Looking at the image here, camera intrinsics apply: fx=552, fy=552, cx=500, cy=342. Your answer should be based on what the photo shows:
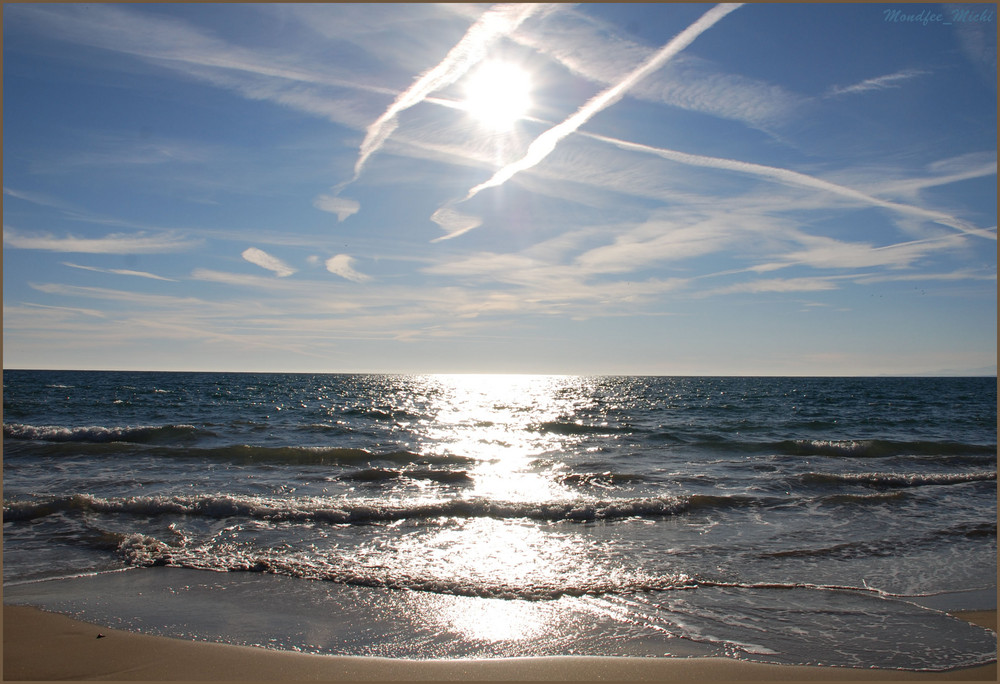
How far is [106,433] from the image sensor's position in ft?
74.9

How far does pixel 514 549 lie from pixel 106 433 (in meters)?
22.0

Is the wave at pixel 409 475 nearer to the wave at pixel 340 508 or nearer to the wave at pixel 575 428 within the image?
the wave at pixel 340 508

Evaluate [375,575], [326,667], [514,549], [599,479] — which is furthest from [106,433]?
[326,667]

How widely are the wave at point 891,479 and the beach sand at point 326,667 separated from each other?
10.2 metres

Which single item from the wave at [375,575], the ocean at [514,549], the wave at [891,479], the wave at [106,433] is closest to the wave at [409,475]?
the ocean at [514,549]

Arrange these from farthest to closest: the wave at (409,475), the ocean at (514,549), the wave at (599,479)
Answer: the wave at (409,475) < the wave at (599,479) < the ocean at (514,549)

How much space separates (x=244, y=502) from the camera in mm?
10625

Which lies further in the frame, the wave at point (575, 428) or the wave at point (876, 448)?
the wave at point (575, 428)

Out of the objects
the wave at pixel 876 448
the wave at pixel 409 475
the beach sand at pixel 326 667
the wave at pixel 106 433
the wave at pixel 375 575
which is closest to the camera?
the beach sand at pixel 326 667

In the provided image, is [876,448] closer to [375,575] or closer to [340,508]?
[340,508]

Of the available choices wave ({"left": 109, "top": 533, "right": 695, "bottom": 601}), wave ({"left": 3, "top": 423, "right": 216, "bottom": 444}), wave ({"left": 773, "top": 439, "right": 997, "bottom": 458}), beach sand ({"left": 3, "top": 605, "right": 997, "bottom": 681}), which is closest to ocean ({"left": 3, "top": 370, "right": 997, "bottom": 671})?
wave ({"left": 109, "top": 533, "right": 695, "bottom": 601})

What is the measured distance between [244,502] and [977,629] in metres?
11.0

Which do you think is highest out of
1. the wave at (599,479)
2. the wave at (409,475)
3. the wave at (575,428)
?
the wave at (575,428)

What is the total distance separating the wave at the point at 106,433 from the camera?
70.7ft
